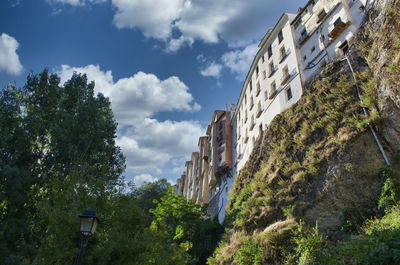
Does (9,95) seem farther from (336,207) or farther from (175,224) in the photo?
(336,207)

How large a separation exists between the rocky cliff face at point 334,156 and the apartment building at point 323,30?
1613 millimetres

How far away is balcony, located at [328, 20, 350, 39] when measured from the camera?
51.2 ft

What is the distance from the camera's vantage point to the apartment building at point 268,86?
19266 mm

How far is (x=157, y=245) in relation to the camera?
830cm

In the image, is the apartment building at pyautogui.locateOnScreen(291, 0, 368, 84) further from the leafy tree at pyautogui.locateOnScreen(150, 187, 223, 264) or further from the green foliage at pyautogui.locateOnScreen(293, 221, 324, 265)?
the leafy tree at pyautogui.locateOnScreen(150, 187, 223, 264)

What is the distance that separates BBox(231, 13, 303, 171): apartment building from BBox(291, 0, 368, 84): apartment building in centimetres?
75

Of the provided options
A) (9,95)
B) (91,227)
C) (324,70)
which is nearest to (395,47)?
(324,70)

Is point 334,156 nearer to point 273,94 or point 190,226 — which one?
point 273,94

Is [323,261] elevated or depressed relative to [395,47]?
depressed

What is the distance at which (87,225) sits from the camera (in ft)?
20.8

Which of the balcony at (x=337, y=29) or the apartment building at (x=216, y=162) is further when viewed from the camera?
the apartment building at (x=216, y=162)

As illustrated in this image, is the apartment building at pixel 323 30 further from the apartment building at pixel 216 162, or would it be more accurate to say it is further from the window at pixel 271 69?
the apartment building at pixel 216 162

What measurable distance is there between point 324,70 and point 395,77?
5573mm

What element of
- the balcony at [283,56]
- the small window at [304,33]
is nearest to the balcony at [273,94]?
the balcony at [283,56]
